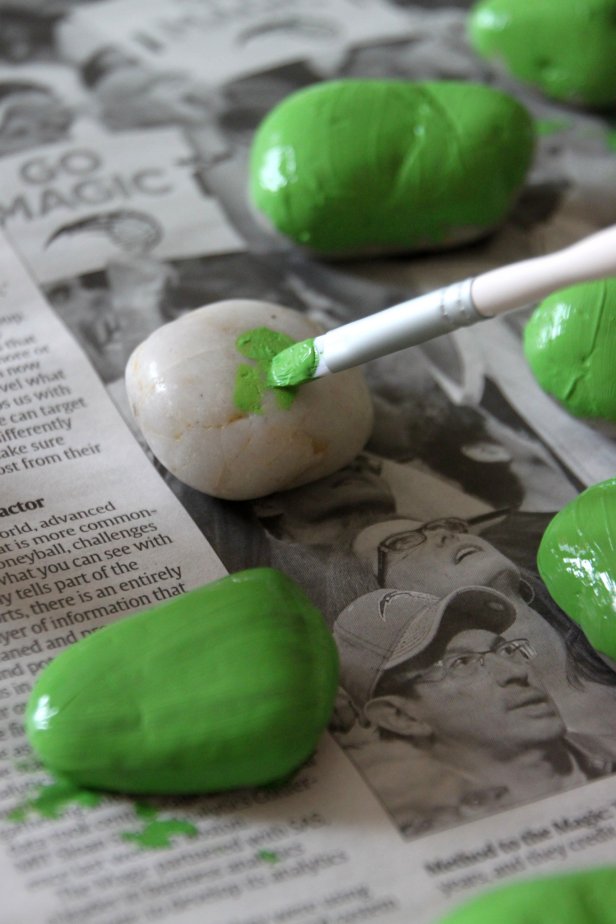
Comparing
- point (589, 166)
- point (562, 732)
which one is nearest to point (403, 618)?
point (562, 732)

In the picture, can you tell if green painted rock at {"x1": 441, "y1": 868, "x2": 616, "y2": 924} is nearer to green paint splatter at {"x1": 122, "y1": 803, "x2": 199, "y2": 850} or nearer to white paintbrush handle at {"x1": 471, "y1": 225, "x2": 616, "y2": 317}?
green paint splatter at {"x1": 122, "y1": 803, "x2": 199, "y2": 850}

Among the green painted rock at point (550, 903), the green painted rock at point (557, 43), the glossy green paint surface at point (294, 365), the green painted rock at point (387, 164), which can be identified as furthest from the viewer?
the green painted rock at point (557, 43)

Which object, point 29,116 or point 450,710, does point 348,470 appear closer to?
point 450,710

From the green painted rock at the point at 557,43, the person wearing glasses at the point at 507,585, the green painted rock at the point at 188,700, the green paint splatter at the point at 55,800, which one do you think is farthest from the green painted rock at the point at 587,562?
the green painted rock at the point at 557,43

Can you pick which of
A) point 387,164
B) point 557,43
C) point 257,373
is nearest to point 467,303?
point 257,373

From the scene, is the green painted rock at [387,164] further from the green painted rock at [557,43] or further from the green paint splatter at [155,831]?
the green paint splatter at [155,831]

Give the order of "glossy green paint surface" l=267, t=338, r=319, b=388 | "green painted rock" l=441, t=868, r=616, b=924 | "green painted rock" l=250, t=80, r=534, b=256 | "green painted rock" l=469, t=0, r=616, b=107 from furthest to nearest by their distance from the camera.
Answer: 1. "green painted rock" l=469, t=0, r=616, b=107
2. "green painted rock" l=250, t=80, r=534, b=256
3. "glossy green paint surface" l=267, t=338, r=319, b=388
4. "green painted rock" l=441, t=868, r=616, b=924

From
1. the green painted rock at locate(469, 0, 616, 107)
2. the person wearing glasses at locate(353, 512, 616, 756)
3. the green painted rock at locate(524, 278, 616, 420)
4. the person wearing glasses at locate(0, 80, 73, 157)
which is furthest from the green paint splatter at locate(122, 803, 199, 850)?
the green painted rock at locate(469, 0, 616, 107)
